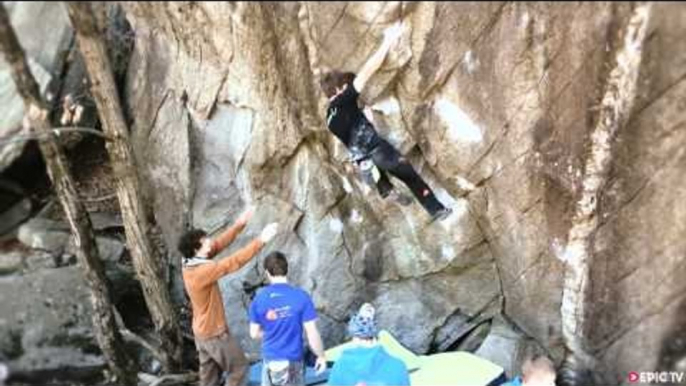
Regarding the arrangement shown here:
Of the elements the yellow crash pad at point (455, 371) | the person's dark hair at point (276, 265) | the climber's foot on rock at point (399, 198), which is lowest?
the yellow crash pad at point (455, 371)

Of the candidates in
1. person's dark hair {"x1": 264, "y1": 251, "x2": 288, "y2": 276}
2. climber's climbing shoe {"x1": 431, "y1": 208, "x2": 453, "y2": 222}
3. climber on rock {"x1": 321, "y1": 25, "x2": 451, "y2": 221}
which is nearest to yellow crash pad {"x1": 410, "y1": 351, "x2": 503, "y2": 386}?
climber's climbing shoe {"x1": 431, "y1": 208, "x2": 453, "y2": 222}

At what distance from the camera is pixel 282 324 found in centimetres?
779

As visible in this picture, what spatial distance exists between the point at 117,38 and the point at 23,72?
2335 mm

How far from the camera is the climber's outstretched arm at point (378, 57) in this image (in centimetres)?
859

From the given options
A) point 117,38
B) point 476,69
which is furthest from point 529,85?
point 117,38

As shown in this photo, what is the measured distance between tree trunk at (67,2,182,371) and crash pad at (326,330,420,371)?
192 centimetres

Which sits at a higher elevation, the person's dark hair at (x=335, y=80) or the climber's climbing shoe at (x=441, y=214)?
the person's dark hair at (x=335, y=80)

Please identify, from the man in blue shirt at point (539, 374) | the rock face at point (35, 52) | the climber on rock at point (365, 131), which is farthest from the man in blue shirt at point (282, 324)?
the rock face at point (35, 52)

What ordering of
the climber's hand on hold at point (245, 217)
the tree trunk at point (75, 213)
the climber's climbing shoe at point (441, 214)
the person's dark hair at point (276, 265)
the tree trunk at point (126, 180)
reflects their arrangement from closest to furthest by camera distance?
the person's dark hair at point (276, 265) < the tree trunk at point (75, 213) < the tree trunk at point (126, 180) < the climber's hand on hold at point (245, 217) < the climber's climbing shoe at point (441, 214)

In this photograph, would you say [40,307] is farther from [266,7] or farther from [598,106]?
[598,106]

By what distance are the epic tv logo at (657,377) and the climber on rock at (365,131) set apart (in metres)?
2.99

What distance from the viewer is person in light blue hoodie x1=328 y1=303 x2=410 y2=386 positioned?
23.4 feet

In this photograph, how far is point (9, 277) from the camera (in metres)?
9.96

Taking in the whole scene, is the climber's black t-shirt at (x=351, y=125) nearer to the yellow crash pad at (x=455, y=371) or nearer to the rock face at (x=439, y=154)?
the rock face at (x=439, y=154)
